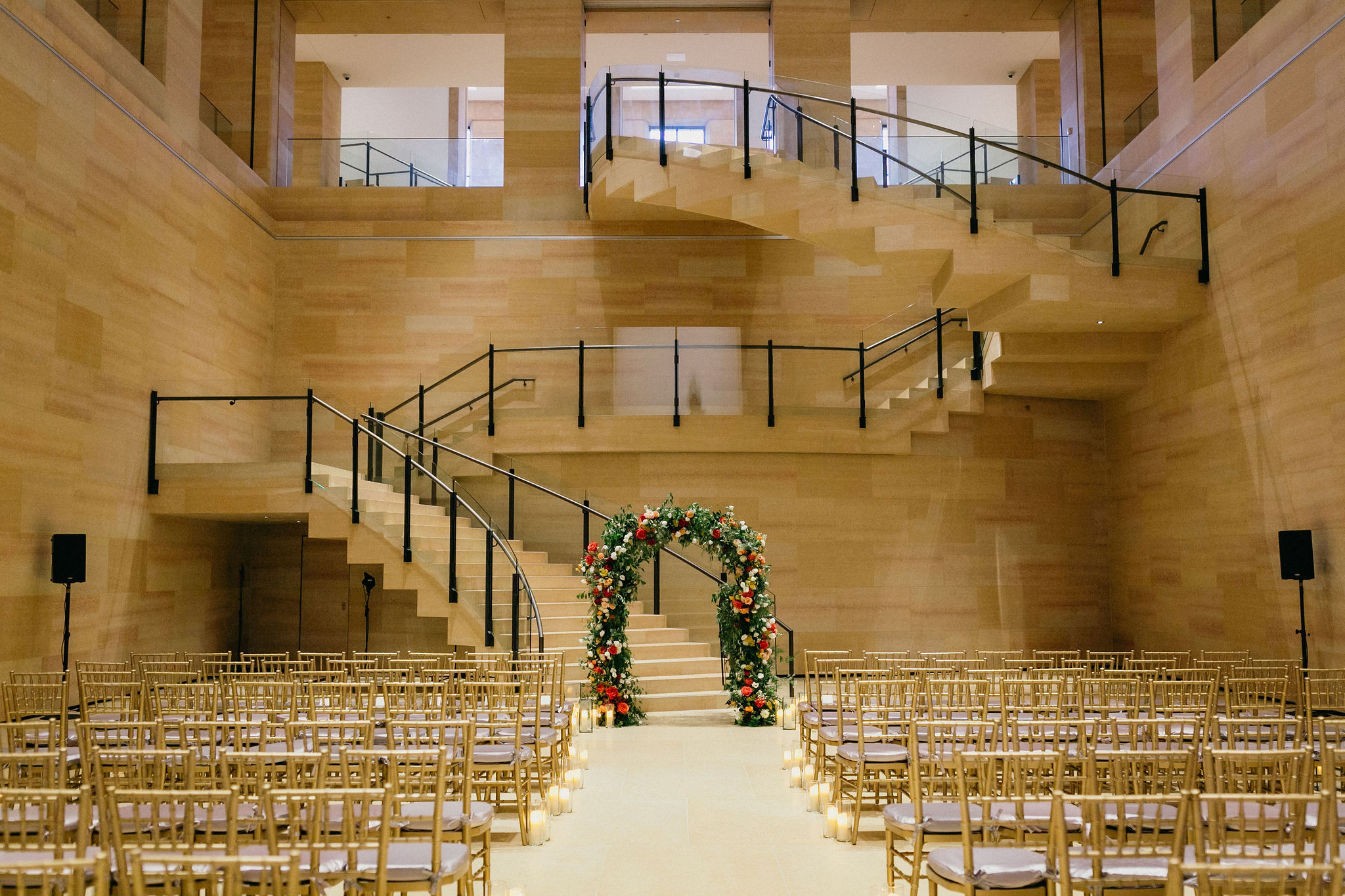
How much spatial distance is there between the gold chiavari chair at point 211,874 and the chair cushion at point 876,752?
2992 mm

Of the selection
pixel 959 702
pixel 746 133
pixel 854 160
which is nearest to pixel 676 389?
pixel 746 133

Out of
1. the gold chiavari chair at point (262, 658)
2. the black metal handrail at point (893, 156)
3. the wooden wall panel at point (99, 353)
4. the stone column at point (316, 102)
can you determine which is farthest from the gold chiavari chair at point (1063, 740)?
the stone column at point (316, 102)

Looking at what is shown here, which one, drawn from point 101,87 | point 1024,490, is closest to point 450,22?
point 101,87

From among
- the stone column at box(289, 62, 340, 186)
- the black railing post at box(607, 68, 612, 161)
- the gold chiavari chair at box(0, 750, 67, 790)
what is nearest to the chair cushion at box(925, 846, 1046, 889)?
the gold chiavari chair at box(0, 750, 67, 790)

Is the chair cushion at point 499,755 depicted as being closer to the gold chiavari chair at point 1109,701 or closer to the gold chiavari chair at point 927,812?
the gold chiavari chair at point 927,812

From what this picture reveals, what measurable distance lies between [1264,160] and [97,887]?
10469mm

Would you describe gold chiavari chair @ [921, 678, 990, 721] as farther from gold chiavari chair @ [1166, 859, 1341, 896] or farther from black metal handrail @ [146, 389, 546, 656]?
black metal handrail @ [146, 389, 546, 656]

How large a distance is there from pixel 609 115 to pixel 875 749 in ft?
29.0

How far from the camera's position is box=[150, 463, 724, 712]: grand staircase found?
1031cm

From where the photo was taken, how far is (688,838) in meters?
5.80

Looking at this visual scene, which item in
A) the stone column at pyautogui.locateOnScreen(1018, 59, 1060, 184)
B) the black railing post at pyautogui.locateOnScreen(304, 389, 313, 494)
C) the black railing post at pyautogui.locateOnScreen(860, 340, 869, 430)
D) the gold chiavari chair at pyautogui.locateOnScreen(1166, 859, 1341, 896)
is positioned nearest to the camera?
the gold chiavari chair at pyautogui.locateOnScreen(1166, 859, 1341, 896)

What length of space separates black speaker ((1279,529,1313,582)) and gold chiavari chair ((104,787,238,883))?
8.24 meters

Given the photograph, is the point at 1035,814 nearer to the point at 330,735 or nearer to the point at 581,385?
the point at 330,735

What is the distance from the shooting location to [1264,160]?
964 cm
